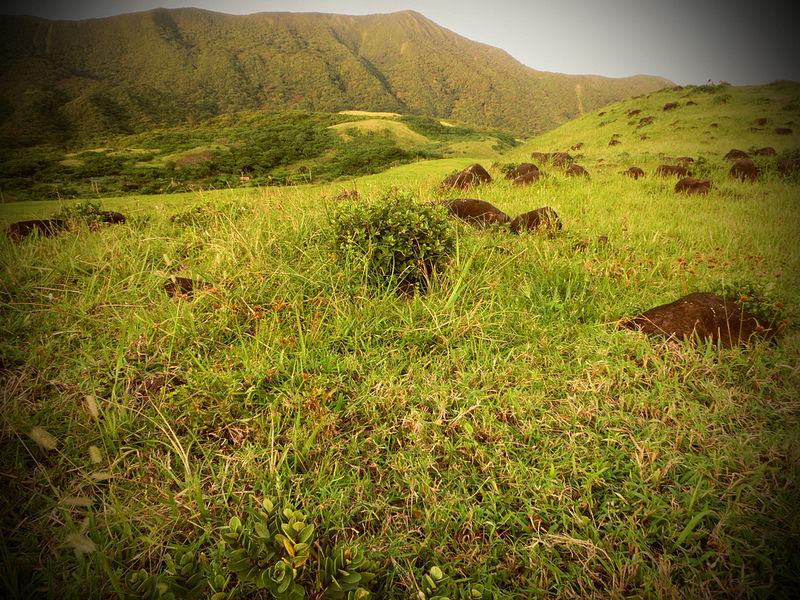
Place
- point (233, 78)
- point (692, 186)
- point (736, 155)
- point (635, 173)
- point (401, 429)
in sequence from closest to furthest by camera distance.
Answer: point (401, 429) → point (692, 186) → point (635, 173) → point (736, 155) → point (233, 78)

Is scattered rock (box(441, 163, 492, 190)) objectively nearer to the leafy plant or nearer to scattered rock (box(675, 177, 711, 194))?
scattered rock (box(675, 177, 711, 194))

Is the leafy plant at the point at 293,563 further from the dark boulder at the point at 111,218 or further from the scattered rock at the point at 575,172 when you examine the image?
the scattered rock at the point at 575,172

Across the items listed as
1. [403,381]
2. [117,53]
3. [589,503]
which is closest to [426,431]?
[403,381]

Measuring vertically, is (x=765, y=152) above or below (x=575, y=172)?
above

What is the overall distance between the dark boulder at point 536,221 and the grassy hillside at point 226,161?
361 inches

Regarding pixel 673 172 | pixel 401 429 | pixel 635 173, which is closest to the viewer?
pixel 401 429

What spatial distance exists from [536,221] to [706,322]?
9.16 feet

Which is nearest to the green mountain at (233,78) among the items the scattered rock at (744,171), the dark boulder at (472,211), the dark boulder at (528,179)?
the dark boulder at (528,179)

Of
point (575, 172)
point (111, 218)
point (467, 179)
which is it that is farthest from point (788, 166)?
point (111, 218)

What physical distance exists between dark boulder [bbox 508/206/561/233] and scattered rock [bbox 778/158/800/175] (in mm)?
9572

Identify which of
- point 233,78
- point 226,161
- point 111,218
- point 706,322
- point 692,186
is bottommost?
point 706,322

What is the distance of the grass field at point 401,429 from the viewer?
4.77ft

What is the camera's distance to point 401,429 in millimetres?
2127

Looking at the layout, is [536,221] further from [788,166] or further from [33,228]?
[788,166]
